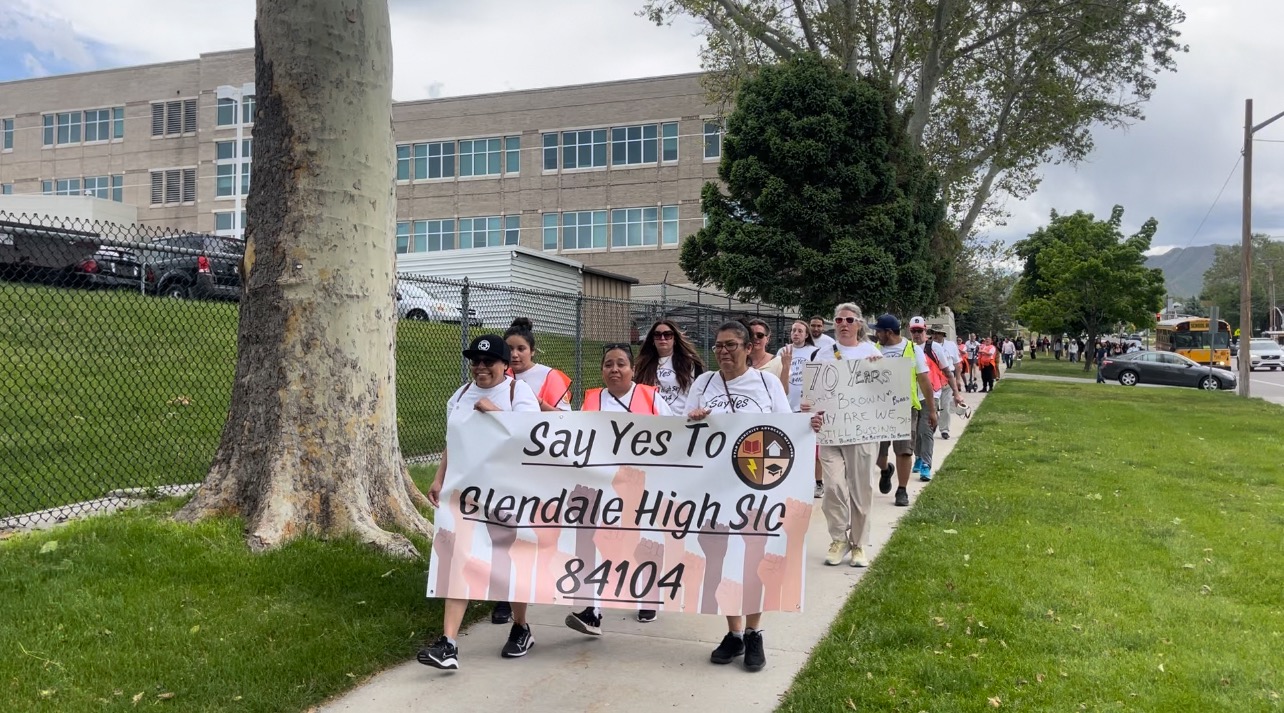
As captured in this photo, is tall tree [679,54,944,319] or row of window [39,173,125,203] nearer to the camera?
tall tree [679,54,944,319]

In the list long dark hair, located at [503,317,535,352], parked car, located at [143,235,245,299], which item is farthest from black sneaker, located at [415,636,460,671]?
parked car, located at [143,235,245,299]

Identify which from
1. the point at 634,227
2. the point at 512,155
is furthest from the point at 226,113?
the point at 634,227

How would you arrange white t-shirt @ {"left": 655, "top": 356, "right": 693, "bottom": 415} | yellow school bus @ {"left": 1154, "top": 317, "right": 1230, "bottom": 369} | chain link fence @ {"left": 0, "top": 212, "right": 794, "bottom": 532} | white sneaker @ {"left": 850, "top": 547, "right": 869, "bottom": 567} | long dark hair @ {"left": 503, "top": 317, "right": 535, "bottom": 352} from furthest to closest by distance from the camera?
yellow school bus @ {"left": 1154, "top": 317, "right": 1230, "bottom": 369} → chain link fence @ {"left": 0, "top": 212, "right": 794, "bottom": 532} → white sneaker @ {"left": 850, "top": 547, "right": 869, "bottom": 567} → white t-shirt @ {"left": 655, "top": 356, "right": 693, "bottom": 415} → long dark hair @ {"left": 503, "top": 317, "right": 535, "bottom": 352}

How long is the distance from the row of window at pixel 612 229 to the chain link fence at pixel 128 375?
3326 centimetres

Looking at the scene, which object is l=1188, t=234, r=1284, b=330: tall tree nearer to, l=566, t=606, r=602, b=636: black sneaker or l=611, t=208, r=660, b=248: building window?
l=611, t=208, r=660, b=248: building window

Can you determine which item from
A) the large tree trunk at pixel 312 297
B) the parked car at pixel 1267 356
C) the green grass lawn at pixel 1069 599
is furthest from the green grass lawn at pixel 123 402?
the parked car at pixel 1267 356

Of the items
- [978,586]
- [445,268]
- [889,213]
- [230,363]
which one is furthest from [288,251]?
[445,268]

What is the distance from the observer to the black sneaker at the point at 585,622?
18.2 feet

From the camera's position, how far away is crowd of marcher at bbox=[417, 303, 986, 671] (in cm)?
521

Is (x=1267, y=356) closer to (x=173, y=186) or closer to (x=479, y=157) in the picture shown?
(x=479, y=157)

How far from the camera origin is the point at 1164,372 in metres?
37.8

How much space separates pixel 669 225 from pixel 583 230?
14.6ft

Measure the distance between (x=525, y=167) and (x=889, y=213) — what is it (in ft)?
101

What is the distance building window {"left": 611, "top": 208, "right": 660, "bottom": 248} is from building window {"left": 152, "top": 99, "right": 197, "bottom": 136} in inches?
963
